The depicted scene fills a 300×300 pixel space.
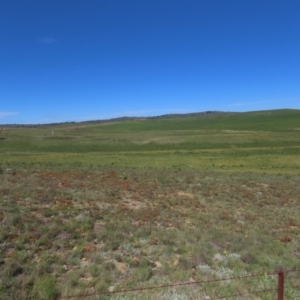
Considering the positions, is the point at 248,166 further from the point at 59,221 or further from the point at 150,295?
the point at 150,295

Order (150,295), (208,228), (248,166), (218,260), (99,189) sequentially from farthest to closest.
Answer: (248,166)
(99,189)
(208,228)
(218,260)
(150,295)

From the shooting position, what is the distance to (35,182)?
16.8 meters

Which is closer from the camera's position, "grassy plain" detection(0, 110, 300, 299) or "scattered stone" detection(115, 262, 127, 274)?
"grassy plain" detection(0, 110, 300, 299)

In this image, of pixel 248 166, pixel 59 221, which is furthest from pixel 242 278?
pixel 248 166

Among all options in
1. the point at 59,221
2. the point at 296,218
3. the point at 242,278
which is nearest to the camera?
the point at 242,278

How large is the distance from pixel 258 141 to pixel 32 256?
59.8 meters

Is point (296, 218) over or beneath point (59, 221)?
beneath

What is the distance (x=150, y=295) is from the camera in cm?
662

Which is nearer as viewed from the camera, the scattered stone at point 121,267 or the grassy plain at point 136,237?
the grassy plain at point 136,237

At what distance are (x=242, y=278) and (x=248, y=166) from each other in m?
27.7

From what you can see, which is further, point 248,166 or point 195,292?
point 248,166

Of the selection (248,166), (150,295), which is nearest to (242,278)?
(150,295)

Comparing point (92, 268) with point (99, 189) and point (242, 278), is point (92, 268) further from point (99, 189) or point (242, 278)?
point (99, 189)

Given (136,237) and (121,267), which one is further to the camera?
(136,237)
